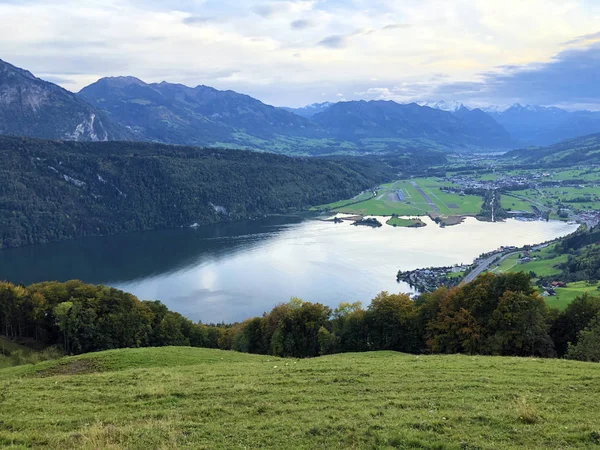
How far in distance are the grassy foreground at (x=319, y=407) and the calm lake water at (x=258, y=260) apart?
185 feet

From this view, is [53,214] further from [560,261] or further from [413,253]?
[560,261]

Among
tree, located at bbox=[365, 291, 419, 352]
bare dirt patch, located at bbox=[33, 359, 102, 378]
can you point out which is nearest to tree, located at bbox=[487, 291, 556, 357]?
tree, located at bbox=[365, 291, 419, 352]

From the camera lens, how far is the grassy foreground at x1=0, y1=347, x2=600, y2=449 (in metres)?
11.1

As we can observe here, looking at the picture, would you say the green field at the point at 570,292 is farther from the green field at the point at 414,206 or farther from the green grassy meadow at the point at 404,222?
the green field at the point at 414,206

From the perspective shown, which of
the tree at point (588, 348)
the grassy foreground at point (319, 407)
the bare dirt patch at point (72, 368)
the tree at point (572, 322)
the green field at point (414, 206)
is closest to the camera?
the grassy foreground at point (319, 407)

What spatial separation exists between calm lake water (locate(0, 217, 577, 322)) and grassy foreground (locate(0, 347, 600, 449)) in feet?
185

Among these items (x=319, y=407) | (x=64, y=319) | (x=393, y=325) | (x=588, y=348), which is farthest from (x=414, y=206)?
(x=319, y=407)

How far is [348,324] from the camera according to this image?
3809 centimetres

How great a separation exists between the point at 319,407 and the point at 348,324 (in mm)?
24754

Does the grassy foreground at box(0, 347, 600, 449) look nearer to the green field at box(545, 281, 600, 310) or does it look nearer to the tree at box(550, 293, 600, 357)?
the tree at box(550, 293, 600, 357)

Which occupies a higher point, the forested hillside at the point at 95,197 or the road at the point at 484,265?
the forested hillside at the point at 95,197

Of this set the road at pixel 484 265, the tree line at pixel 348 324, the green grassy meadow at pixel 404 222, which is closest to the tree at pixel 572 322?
the tree line at pixel 348 324

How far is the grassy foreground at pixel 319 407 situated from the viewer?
36.4 ft

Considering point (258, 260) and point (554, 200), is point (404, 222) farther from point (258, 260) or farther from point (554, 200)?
point (554, 200)
